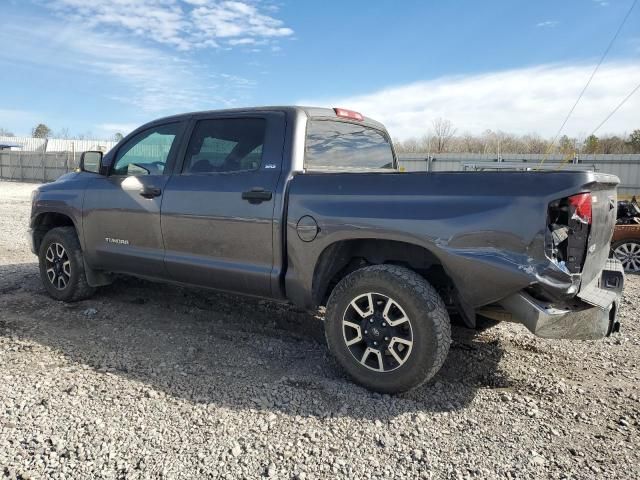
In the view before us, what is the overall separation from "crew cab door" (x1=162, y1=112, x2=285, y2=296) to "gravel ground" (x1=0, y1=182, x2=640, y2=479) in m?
0.66

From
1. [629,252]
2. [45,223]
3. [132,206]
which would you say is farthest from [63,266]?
[629,252]

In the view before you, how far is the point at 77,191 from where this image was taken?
5156mm

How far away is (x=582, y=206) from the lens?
2873 mm

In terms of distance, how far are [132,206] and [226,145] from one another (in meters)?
1.11

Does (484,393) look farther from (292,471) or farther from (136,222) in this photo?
(136,222)

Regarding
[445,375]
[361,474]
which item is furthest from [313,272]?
[361,474]

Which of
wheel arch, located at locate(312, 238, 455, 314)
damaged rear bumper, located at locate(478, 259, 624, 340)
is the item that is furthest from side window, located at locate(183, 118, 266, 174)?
damaged rear bumper, located at locate(478, 259, 624, 340)

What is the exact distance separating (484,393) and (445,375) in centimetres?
35

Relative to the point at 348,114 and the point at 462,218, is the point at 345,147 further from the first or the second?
the point at 462,218

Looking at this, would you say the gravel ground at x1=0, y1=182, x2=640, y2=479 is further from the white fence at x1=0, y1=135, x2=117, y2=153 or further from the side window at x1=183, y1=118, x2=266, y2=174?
the white fence at x1=0, y1=135, x2=117, y2=153

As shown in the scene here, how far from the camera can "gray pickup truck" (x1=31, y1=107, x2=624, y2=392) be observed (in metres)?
2.96

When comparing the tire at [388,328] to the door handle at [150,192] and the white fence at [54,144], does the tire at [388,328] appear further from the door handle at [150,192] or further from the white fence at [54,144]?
the white fence at [54,144]

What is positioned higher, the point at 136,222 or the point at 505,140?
the point at 505,140

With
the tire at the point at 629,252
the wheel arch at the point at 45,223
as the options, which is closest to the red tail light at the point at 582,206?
the wheel arch at the point at 45,223
